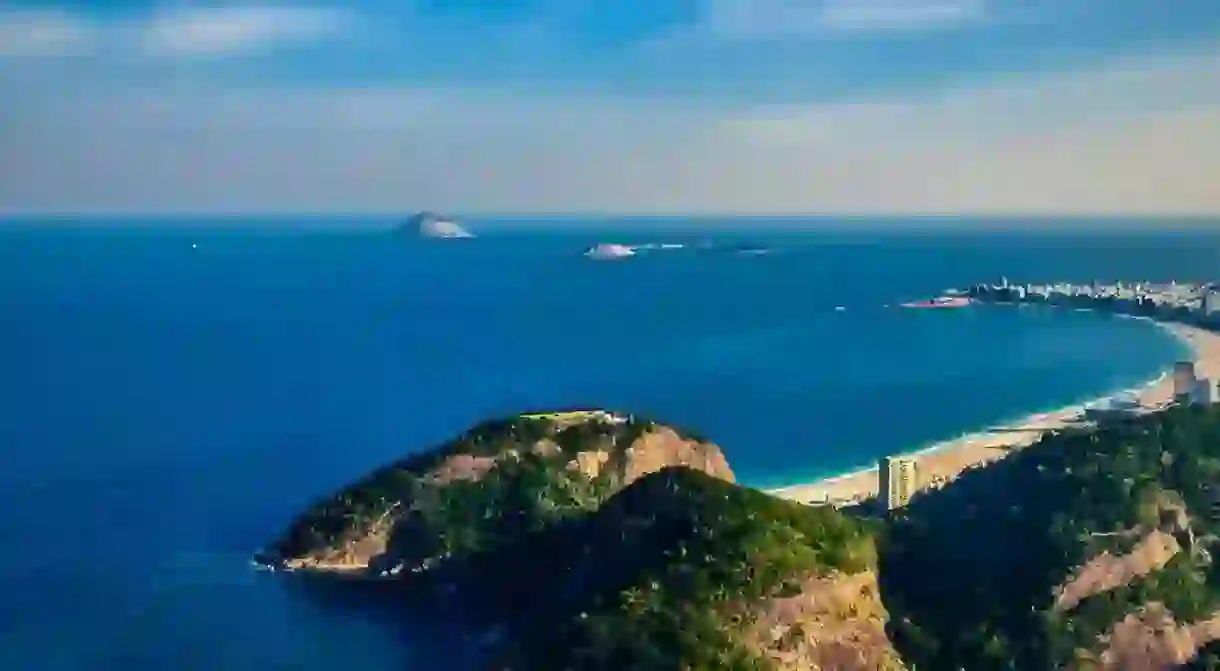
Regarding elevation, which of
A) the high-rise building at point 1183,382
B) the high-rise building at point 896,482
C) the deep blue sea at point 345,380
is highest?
the high-rise building at point 1183,382

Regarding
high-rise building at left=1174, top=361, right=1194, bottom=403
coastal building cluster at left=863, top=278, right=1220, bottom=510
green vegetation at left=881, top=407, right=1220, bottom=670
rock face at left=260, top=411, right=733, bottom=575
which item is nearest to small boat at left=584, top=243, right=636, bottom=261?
coastal building cluster at left=863, top=278, right=1220, bottom=510

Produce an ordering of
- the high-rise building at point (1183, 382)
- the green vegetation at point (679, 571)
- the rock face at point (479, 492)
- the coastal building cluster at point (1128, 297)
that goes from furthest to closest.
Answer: the coastal building cluster at point (1128, 297)
the high-rise building at point (1183, 382)
the rock face at point (479, 492)
the green vegetation at point (679, 571)

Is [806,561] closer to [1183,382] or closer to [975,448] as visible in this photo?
[975,448]

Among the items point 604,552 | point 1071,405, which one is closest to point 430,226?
point 1071,405

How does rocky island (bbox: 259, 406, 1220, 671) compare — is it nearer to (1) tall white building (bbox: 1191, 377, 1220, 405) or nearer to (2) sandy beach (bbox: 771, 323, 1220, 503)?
(2) sandy beach (bbox: 771, 323, 1220, 503)

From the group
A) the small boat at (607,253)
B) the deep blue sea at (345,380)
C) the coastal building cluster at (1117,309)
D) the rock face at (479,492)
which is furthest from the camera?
the small boat at (607,253)

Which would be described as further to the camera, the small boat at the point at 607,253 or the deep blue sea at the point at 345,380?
the small boat at the point at 607,253

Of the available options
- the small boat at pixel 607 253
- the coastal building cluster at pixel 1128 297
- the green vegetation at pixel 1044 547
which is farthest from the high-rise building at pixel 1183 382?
the small boat at pixel 607 253

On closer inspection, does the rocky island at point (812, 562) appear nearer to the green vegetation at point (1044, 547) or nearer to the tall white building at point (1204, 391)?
the green vegetation at point (1044, 547)
